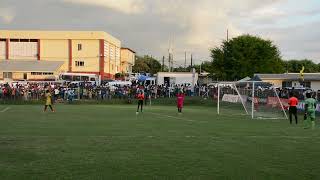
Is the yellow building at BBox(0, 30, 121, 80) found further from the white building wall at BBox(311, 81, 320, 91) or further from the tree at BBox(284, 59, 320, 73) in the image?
the tree at BBox(284, 59, 320, 73)

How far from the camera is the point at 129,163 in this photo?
12.9m

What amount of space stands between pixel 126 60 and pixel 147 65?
21252 millimetres

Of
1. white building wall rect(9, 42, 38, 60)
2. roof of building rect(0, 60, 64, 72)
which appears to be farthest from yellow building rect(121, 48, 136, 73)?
roof of building rect(0, 60, 64, 72)

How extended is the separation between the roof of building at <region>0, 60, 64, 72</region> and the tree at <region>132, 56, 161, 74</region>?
2156 inches

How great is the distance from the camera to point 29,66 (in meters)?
91.8

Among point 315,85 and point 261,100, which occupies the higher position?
point 315,85

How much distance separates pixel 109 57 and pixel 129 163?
316ft

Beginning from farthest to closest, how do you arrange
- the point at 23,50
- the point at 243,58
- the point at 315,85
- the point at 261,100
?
the point at 23,50
the point at 243,58
the point at 315,85
the point at 261,100

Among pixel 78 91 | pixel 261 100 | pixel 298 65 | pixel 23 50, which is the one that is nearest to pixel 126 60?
pixel 23 50

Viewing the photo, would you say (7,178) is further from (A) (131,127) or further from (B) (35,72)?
(B) (35,72)

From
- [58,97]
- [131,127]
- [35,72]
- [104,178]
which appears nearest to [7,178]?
[104,178]

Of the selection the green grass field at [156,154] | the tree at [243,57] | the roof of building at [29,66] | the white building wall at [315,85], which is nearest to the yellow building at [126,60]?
the roof of building at [29,66]

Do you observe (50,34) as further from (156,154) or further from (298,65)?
(156,154)

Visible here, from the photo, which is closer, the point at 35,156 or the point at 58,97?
the point at 35,156
